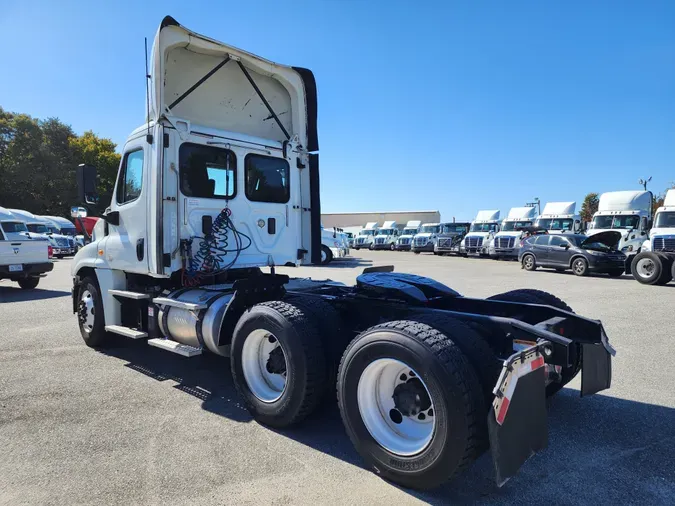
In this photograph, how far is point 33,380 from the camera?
5.09 metres

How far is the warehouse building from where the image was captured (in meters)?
76.1

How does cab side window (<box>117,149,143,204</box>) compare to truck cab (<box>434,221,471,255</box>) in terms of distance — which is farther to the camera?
truck cab (<box>434,221,471,255</box>)

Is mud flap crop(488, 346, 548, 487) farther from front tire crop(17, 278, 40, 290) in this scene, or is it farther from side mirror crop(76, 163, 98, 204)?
front tire crop(17, 278, 40, 290)

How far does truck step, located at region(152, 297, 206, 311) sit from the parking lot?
2.83ft

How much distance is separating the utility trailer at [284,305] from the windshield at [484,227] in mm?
24878

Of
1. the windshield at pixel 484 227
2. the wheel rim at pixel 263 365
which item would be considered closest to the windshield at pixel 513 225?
the windshield at pixel 484 227

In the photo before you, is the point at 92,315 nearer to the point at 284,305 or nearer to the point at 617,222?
the point at 284,305

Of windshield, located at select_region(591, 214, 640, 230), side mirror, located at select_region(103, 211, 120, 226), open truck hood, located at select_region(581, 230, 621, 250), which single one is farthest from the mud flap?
windshield, located at select_region(591, 214, 640, 230)

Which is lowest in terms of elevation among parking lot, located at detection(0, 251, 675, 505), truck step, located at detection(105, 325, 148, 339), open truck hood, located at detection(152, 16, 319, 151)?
parking lot, located at detection(0, 251, 675, 505)

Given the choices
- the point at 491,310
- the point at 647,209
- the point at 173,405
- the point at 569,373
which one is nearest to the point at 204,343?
the point at 173,405

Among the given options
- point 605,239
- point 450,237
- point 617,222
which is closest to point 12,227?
point 605,239

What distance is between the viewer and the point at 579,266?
57.5ft

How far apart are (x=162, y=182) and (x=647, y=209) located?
22.3 metres

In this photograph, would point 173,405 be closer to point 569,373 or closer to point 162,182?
point 162,182
